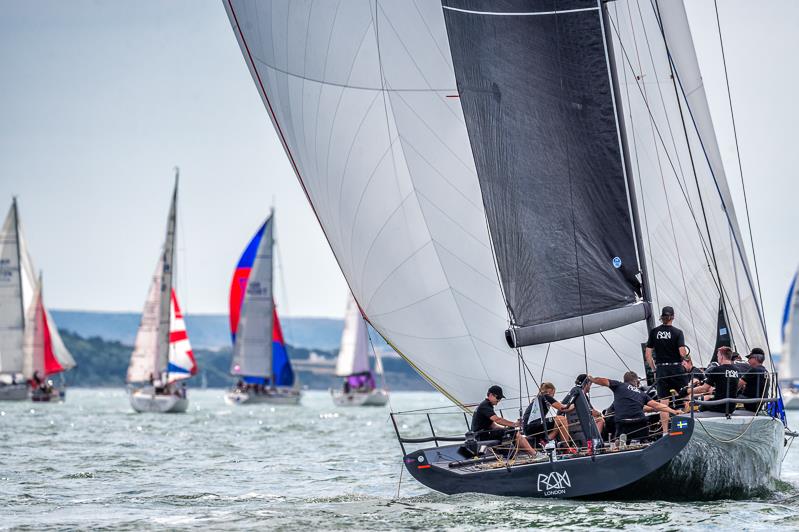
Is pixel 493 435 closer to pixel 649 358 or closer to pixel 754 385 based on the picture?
pixel 649 358

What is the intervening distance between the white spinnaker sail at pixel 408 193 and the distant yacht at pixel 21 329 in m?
48.6

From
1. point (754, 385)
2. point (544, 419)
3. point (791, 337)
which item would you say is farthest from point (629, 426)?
point (791, 337)

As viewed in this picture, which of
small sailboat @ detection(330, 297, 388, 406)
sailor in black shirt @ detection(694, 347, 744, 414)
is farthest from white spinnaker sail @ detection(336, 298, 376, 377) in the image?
sailor in black shirt @ detection(694, 347, 744, 414)

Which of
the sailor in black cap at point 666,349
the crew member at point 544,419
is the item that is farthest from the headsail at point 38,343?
the sailor in black cap at point 666,349

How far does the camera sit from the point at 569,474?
12.5 metres

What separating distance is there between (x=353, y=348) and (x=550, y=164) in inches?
2240

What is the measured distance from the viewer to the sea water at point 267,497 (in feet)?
39.4

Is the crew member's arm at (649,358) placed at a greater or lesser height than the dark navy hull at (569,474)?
greater

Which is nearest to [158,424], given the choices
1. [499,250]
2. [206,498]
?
[206,498]

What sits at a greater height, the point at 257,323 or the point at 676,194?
the point at 676,194

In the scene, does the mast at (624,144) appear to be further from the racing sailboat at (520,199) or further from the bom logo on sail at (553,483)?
the bom logo on sail at (553,483)

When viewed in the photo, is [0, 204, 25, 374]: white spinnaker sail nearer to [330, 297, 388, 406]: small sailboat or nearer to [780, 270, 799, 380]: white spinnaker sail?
[330, 297, 388, 406]: small sailboat

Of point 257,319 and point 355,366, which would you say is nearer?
point 257,319

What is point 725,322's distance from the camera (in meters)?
16.7
